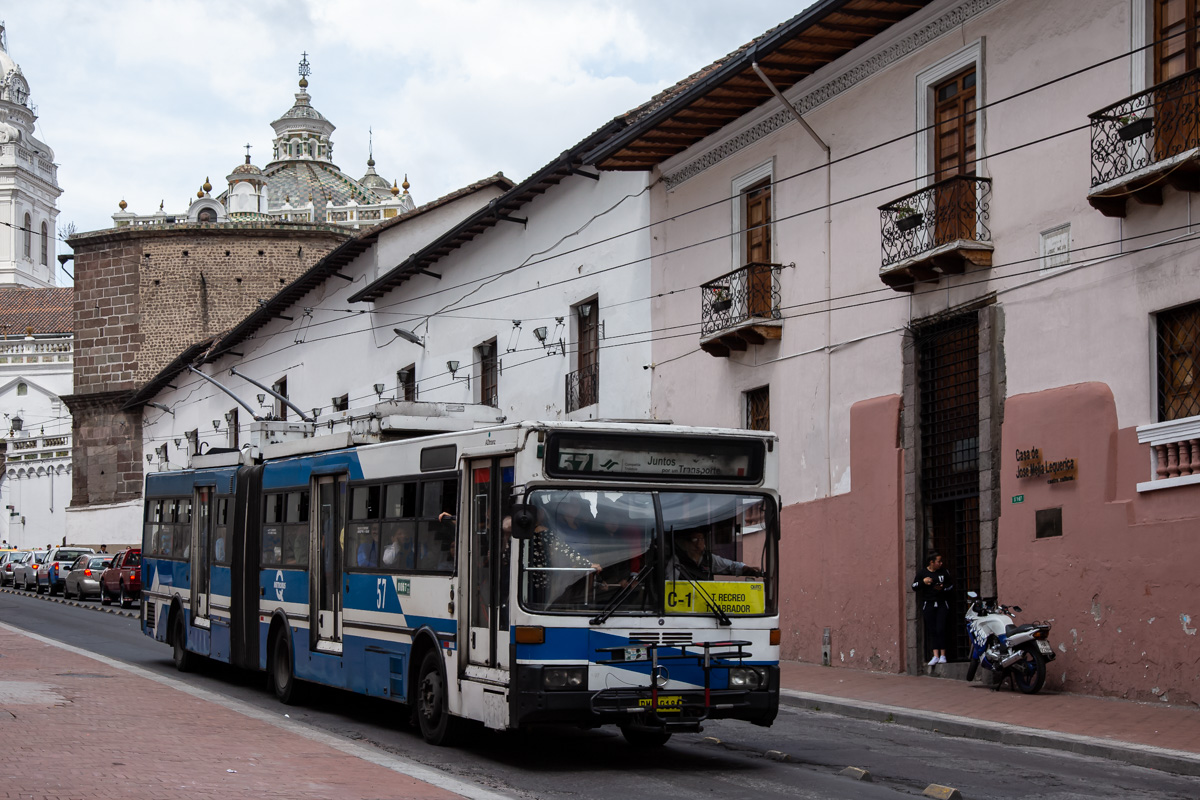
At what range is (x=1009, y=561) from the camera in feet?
55.9

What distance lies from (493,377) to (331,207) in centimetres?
6787

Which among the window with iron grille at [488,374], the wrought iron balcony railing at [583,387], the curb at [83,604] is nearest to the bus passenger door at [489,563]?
the wrought iron balcony railing at [583,387]

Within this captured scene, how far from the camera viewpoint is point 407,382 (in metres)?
38.1

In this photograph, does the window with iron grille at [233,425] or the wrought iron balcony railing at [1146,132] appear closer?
the wrought iron balcony railing at [1146,132]

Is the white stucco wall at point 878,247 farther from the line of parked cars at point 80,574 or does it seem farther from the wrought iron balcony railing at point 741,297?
the line of parked cars at point 80,574

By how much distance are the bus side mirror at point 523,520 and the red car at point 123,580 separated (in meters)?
28.9

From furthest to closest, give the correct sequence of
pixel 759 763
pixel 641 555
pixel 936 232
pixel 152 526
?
1. pixel 152 526
2. pixel 936 232
3. pixel 759 763
4. pixel 641 555

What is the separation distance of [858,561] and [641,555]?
375 inches

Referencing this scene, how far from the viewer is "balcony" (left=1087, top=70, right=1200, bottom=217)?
14172mm

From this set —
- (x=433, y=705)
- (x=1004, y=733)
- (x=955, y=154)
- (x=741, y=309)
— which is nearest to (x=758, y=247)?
(x=741, y=309)

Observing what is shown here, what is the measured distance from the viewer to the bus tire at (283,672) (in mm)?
15758

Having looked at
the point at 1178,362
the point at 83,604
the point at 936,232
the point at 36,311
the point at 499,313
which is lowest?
the point at 83,604

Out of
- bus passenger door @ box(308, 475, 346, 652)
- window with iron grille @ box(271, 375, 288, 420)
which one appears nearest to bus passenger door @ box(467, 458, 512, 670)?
bus passenger door @ box(308, 475, 346, 652)

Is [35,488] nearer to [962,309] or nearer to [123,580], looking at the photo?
[123,580]
